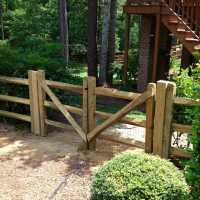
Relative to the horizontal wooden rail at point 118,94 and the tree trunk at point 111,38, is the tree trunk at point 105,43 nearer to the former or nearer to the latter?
the tree trunk at point 111,38

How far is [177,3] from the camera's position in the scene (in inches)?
405

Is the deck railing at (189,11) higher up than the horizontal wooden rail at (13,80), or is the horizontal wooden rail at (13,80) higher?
the deck railing at (189,11)

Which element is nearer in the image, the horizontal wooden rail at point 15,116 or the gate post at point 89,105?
the gate post at point 89,105

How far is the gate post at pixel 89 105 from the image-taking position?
239 inches

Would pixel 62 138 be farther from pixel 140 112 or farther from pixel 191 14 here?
pixel 191 14

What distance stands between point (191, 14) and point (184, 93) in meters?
5.47

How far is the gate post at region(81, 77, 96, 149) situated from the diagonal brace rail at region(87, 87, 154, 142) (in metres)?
0.13

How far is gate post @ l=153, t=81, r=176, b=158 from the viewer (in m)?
5.23

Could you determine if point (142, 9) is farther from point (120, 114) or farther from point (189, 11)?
point (120, 114)

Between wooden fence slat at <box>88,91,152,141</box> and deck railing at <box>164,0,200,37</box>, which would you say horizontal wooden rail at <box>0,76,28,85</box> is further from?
deck railing at <box>164,0,200,37</box>

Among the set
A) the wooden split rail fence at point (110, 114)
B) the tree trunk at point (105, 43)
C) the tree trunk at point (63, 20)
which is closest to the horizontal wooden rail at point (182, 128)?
the wooden split rail fence at point (110, 114)

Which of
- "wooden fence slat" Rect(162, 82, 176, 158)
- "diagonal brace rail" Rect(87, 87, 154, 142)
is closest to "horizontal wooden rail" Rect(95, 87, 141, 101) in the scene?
"diagonal brace rail" Rect(87, 87, 154, 142)

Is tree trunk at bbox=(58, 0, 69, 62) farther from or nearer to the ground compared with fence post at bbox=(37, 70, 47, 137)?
farther from the ground

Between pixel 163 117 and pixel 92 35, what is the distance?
7.05 meters
